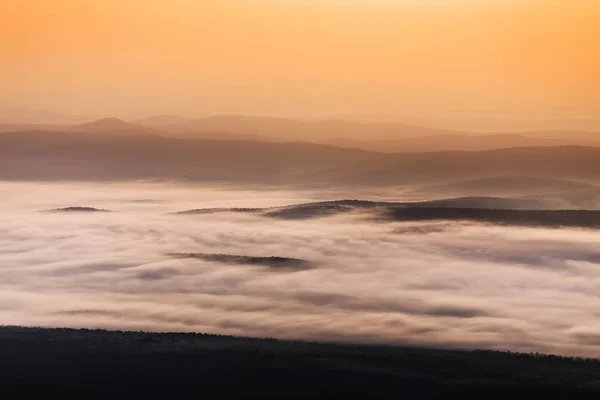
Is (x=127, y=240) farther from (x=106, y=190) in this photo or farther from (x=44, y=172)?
(x=44, y=172)

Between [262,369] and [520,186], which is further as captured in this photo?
[520,186]

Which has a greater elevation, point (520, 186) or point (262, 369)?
point (520, 186)

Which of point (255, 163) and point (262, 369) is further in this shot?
point (255, 163)

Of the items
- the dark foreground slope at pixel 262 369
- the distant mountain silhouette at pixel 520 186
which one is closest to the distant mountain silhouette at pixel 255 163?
the distant mountain silhouette at pixel 520 186

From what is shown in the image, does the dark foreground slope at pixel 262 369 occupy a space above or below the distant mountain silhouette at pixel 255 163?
below

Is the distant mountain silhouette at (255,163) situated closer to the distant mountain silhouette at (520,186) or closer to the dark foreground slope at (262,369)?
the distant mountain silhouette at (520,186)

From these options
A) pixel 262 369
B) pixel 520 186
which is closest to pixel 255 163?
pixel 520 186

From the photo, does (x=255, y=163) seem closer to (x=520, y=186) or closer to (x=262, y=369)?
(x=520, y=186)

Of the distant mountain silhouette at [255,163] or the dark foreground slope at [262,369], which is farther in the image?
the distant mountain silhouette at [255,163]
